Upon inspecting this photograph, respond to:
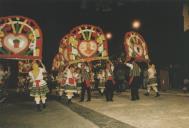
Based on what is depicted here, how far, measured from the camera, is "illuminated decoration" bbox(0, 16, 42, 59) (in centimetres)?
1434

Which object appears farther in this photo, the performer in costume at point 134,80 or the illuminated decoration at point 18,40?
the performer in costume at point 134,80

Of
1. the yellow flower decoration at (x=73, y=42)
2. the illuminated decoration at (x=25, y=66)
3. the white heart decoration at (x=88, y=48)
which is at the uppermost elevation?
the yellow flower decoration at (x=73, y=42)

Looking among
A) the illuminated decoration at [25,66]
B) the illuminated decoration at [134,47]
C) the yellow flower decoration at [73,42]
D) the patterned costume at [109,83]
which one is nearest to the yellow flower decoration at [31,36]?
the yellow flower decoration at [73,42]

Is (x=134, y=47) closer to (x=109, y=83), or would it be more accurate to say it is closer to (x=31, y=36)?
(x=109, y=83)

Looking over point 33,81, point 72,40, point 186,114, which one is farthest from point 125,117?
point 72,40

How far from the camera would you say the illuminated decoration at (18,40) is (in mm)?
14336

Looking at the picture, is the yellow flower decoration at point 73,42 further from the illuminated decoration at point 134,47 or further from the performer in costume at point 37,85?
the performer in costume at point 37,85

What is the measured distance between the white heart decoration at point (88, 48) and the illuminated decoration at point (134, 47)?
178 centimetres

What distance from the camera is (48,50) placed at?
4706 cm

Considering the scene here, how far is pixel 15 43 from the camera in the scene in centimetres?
1448

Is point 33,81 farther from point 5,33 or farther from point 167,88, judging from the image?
point 167,88

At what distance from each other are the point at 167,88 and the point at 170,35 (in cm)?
448

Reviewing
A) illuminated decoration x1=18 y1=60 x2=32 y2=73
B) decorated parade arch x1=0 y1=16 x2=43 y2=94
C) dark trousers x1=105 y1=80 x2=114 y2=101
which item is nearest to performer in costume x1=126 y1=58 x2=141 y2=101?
dark trousers x1=105 y1=80 x2=114 y2=101

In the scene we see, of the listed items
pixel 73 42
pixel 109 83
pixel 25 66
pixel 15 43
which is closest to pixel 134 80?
pixel 109 83
